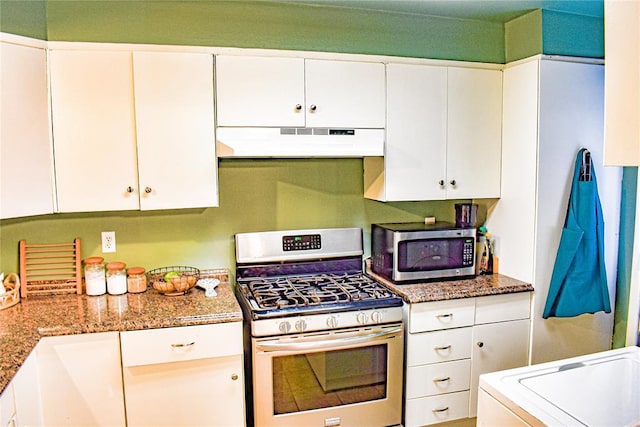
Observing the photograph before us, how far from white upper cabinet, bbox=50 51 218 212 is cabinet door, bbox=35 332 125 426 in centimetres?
64

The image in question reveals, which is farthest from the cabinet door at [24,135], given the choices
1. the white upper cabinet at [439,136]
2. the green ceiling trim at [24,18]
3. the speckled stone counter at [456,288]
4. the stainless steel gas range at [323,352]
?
the speckled stone counter at [456,288]

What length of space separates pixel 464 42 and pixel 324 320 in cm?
184

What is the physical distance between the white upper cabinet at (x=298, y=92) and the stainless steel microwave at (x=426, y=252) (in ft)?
2.05

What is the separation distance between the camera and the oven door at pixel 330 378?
2260mm

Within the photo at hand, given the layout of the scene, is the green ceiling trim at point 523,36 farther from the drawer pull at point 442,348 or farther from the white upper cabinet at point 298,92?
the drawer pull at point 442,348

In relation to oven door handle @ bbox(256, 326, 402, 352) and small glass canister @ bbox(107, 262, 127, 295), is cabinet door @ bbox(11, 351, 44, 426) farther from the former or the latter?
oven door handle @ bbox(256, 326, 402, 352)

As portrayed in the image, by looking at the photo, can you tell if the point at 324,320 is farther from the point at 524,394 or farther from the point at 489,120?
the point at 489,120


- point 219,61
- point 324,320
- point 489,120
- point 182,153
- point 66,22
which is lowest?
point 324,320

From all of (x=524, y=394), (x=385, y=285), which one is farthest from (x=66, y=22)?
(x=524, y=394)

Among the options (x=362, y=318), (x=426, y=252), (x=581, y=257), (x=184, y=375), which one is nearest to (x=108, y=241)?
(x=184, y=375)

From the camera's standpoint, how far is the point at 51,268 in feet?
8.23

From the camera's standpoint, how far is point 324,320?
2.30 m

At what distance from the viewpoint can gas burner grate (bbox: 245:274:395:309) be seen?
235cm

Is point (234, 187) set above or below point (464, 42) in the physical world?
below
